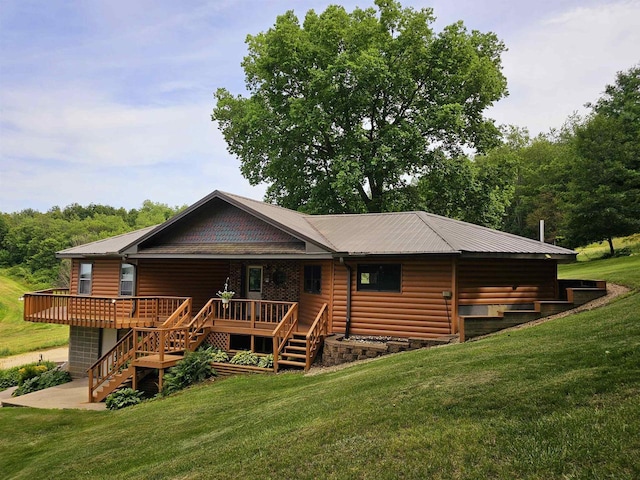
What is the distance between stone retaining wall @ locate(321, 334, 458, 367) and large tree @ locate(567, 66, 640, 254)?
20207 millimetres

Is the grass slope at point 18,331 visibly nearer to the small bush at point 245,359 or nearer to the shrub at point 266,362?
the small bush at point 245,359

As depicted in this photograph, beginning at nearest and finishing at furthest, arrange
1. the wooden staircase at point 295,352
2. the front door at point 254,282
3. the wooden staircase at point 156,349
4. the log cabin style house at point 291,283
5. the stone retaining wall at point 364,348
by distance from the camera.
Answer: the stone retaining wall at point 364,348 < the wooden staircase at point 295,352 < the log cabin style house at point 291,283 < the wooden staircase at point 156,349 < the front door at point 254,282

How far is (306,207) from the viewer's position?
88.1 ft

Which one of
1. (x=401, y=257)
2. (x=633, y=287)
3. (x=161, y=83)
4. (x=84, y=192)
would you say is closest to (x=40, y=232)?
(x=84, y=192)

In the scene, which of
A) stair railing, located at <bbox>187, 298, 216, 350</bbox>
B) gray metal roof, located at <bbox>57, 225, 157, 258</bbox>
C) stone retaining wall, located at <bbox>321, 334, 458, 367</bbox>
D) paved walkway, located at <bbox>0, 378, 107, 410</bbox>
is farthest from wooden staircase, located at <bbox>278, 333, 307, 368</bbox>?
gray metal roof, located at <bbox>57, 225, 157, 258</bbox>

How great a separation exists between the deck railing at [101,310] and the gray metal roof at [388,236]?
6.37 feet

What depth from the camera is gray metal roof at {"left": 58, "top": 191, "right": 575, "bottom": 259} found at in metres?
13.2

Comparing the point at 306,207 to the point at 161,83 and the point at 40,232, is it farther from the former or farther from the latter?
the point at 40,232

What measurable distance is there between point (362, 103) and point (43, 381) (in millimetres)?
20032

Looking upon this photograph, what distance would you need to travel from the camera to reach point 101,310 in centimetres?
1648

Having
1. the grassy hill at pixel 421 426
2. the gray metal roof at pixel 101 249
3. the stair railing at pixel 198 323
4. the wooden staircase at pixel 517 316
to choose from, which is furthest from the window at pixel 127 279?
the wooden staircase at pixel 517 316

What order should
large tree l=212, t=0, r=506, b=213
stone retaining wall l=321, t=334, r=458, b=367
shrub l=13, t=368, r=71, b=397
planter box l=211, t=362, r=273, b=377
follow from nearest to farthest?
1. stone retaining wall l=321, t=334, r=458, b=367
2. planter box l=211, t=362, r=273, b=377
3. shrub l=13, t=368, r=71, b=397
4. large tree l=212, t=0, r=506, b=213

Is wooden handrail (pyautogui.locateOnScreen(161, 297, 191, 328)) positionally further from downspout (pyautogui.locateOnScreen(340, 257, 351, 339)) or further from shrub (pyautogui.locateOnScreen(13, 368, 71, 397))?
shrub (pyautogui.locateOnScreen(13, 368, 71, 397))

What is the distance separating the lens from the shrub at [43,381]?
17.4 m
